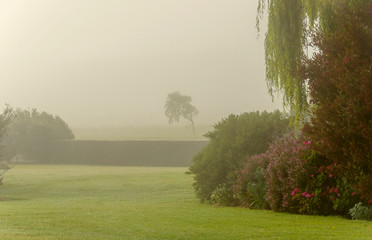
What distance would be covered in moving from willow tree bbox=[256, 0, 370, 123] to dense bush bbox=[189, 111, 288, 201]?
4.13m

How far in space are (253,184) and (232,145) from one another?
2643 millimetres

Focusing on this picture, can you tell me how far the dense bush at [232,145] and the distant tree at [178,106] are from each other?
94.9 meters

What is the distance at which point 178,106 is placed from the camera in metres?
116

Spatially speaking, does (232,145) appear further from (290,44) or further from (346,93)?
(346,93)

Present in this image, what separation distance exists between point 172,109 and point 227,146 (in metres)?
96.9

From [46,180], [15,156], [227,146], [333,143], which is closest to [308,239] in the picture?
[333,143]

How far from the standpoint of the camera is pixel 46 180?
112ft

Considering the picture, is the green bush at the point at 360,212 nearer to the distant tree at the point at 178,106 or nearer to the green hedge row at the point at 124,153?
the green hedge row at the point at 124,153

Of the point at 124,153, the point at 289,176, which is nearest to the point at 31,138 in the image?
the point at 124,153

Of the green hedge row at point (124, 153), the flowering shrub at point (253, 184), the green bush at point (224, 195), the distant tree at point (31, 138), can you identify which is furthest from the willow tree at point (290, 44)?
the distant tree at point (31, 138)

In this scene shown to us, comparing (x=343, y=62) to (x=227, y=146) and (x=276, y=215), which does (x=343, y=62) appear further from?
(x=227, y=146)

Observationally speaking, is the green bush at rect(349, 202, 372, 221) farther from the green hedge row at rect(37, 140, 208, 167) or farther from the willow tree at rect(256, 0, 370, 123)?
the green hedge row at rect(37, 140, 208, 167)

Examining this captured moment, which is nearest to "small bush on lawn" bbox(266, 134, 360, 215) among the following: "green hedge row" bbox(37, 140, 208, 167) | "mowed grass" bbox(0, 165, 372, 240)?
"mowed grass" bbox(0, 165, 372, 240)

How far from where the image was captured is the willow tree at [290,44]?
1502cm
